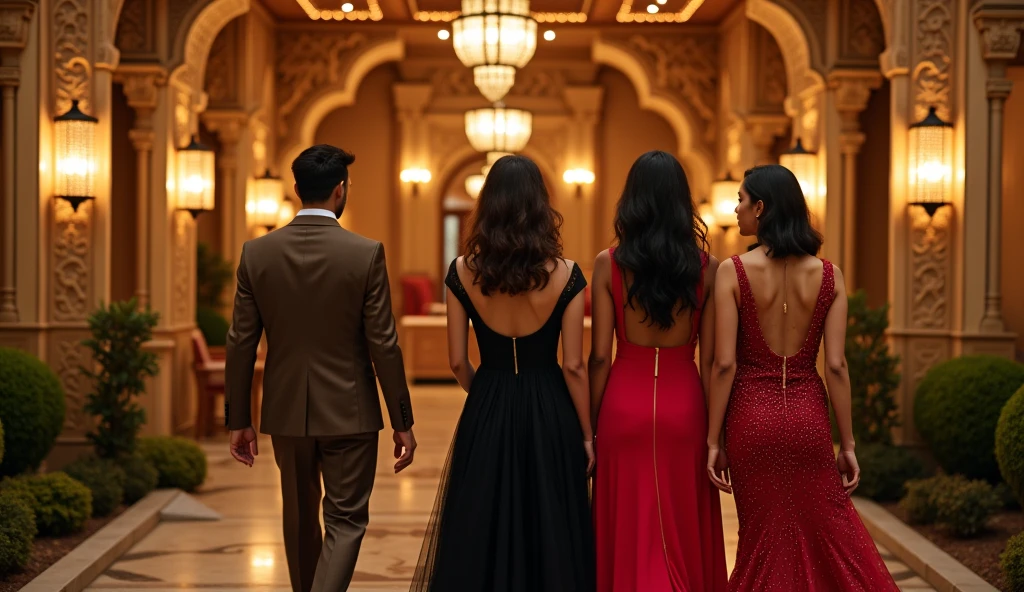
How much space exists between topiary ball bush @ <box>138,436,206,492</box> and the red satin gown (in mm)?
4643

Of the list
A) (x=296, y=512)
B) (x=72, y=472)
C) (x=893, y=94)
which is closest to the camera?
(x=296, y=512)

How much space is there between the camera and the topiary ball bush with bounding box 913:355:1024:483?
711cm

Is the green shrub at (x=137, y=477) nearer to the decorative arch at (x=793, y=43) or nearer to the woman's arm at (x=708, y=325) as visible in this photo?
the woman's arm at (x=708, y=325)

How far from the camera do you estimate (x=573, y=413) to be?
394cm

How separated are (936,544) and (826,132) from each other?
14.3ft

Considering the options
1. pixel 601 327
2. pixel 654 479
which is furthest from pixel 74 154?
pixel 654 479

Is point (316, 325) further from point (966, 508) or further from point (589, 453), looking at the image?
point (966, 508)

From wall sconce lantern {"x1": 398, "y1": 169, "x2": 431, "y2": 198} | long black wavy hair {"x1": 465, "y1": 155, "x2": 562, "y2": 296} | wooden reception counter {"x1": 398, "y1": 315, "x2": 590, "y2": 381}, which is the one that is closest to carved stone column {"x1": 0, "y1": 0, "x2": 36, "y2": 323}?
long black wavy hair {"x1": 465, "y1": 155, "x2": 562, "y2": 296}

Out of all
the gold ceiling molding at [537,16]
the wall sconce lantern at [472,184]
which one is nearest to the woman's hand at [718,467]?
the gold ceiling molding at [537,16]

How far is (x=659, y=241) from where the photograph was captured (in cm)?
380

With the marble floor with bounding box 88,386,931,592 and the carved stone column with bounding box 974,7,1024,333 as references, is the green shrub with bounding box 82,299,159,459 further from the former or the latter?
the carved stone column with bounding box 974,7,1024,333

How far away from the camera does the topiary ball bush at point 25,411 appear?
260 inches

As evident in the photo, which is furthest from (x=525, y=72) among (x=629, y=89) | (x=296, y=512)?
(x=296, y=512)

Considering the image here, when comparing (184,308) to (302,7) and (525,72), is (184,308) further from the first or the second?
(525,72)
